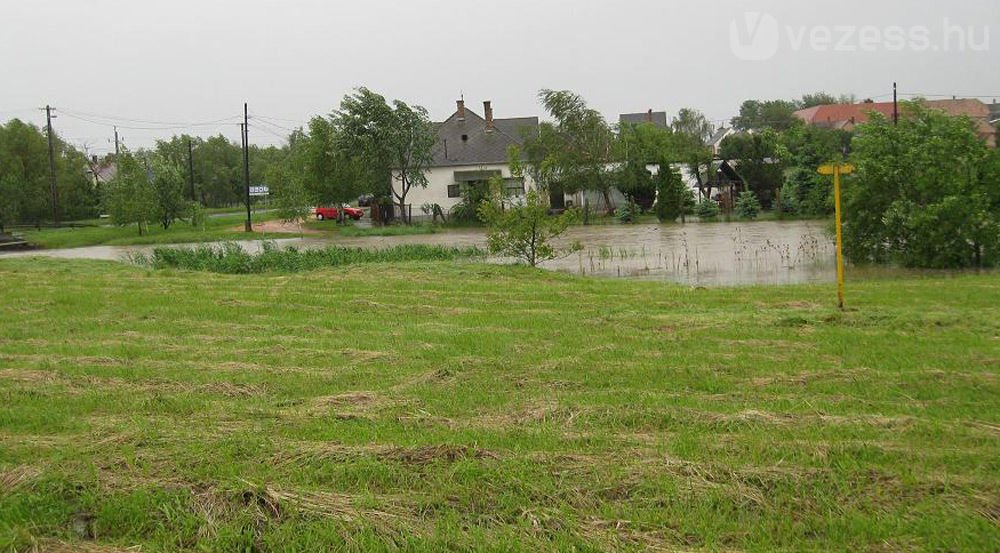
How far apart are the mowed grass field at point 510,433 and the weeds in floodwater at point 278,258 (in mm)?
12545

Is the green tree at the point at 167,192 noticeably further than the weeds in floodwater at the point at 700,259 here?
Yes

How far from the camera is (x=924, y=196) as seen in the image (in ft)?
68.9

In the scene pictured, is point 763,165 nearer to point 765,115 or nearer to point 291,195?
point 291,195

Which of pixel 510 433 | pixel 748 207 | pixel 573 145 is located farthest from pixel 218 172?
pixel 510 433

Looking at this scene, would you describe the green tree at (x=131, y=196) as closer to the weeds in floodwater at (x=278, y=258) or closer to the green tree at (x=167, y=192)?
the green tree at (x=167, y=192)

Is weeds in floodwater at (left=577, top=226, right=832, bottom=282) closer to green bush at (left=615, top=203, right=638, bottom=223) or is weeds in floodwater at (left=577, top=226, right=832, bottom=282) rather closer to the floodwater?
the floodwater

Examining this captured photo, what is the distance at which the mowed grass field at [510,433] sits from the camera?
171 inches

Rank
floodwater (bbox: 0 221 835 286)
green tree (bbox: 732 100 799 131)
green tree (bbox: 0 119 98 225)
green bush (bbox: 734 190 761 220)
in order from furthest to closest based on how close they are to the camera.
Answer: green tree (bbox: 732 100 799 131)
green tree (bbox: 0 119 98 225)
green bush (bbox: 734 190 761 220)
floodwater (bbox: 0 221 835 286)

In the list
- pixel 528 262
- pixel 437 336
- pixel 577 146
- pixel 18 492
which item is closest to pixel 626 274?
pixel 528 262

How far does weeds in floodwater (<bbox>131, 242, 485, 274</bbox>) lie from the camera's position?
24125 mm

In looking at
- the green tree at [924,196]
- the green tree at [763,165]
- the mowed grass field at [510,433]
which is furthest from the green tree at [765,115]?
the mowed grass field at [510,433]

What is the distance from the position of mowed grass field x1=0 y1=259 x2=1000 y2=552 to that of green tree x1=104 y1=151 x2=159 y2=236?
3992cm

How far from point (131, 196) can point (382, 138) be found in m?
14.7

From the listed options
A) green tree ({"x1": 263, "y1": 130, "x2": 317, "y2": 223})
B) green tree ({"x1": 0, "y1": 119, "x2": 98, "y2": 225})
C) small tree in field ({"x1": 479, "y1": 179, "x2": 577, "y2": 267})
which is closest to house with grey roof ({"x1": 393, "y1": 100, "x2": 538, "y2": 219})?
green tree ({"x1": 263, "y1": 130, "x2": 317, "y2": 223})
